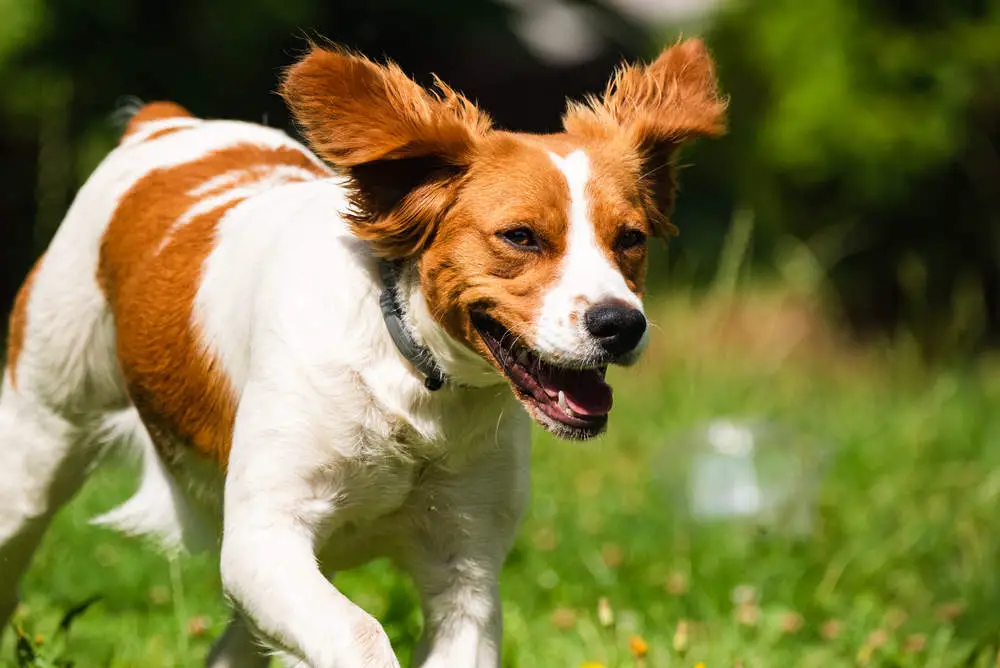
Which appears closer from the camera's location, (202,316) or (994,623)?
(202,316)

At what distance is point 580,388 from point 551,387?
70 millimetres

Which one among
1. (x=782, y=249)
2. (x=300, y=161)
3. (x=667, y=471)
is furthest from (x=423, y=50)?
(x=300, y=161)

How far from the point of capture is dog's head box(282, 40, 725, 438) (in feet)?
10.1

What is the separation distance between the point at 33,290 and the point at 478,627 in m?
1.69

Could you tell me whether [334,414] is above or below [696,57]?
below

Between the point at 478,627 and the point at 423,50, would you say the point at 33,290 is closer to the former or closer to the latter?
the point at 478,627

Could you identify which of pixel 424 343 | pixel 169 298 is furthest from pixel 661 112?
pixel 169 298

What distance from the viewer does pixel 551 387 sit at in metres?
3.19

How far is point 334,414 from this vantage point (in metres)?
3.24

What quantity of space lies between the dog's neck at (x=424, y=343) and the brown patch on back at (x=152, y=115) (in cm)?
154

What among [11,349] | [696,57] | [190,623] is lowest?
[190,623]

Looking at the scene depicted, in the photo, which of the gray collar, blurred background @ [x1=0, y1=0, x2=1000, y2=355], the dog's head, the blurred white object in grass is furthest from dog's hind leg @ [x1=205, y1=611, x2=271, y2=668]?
blurred background @ [x1=0, y1=0, x2=1000, y2=355]

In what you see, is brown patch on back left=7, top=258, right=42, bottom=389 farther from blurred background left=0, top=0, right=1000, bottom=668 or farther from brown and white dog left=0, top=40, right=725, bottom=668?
blurred background left=0, top=0, right=1000, bottom=668

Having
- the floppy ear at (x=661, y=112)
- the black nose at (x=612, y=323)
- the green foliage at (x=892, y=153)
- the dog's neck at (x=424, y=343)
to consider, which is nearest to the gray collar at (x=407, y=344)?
the dog's neck at (x=424, y=343)
